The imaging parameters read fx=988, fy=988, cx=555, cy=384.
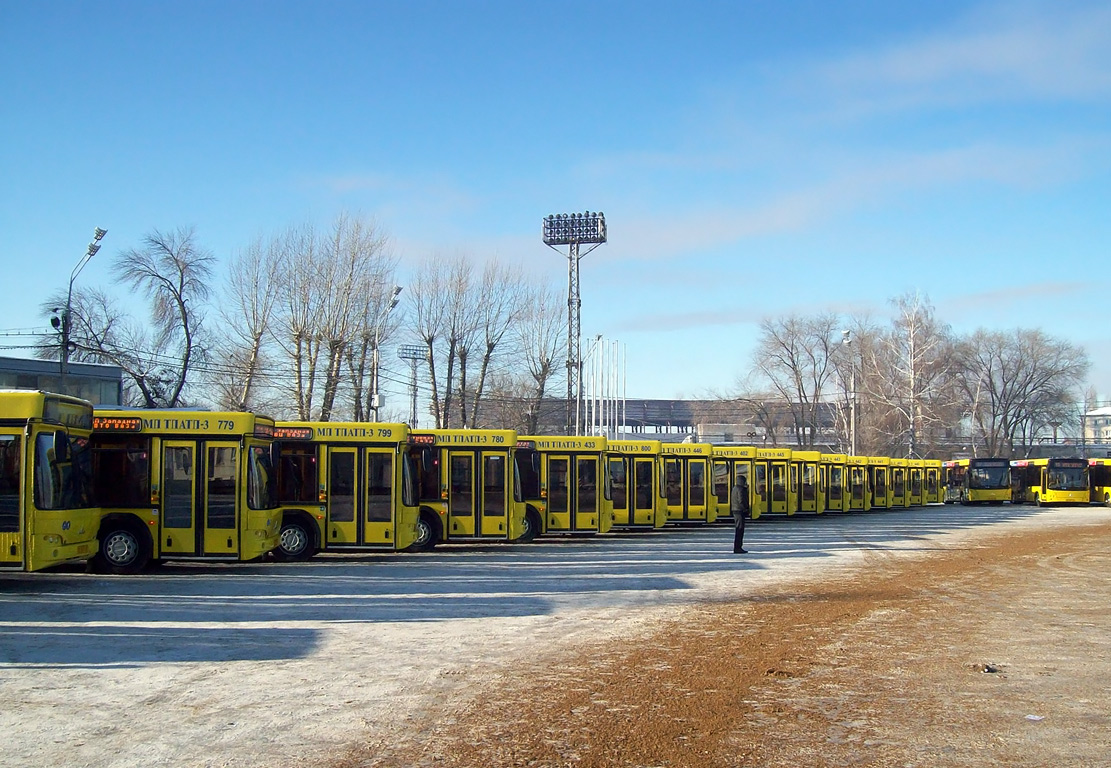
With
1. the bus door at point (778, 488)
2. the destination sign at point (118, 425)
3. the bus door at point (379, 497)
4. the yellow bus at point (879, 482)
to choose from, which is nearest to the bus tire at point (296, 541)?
the bus door at point (379, 497)

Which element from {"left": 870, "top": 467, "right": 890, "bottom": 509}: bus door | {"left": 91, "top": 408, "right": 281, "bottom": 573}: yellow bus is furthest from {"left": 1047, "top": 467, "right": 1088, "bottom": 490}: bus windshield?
{"left": 91, "top": 408, "right": 281, "bottom": 573}: yellow bus

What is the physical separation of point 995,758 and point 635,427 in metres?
117

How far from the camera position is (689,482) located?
33156 mm

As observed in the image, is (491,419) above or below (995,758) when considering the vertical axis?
above

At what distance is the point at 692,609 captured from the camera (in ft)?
46.0

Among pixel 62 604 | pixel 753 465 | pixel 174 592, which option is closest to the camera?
pixel 62 604

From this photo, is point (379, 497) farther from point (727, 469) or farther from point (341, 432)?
point (727, 469)

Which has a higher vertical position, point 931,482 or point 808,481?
point 808,481

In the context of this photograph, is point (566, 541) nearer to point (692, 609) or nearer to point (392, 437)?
point (392, 437)

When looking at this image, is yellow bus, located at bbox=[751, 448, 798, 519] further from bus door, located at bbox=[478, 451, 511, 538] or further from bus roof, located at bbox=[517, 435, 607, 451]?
bus door, located at bbox=[478, 451, 511, 538]

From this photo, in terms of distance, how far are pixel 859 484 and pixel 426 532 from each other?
97.5ft

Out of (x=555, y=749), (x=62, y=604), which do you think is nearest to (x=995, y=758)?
(x=555, y=749)

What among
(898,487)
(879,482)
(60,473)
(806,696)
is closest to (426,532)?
(60,473)

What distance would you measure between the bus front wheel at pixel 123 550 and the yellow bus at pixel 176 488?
0.06ft
